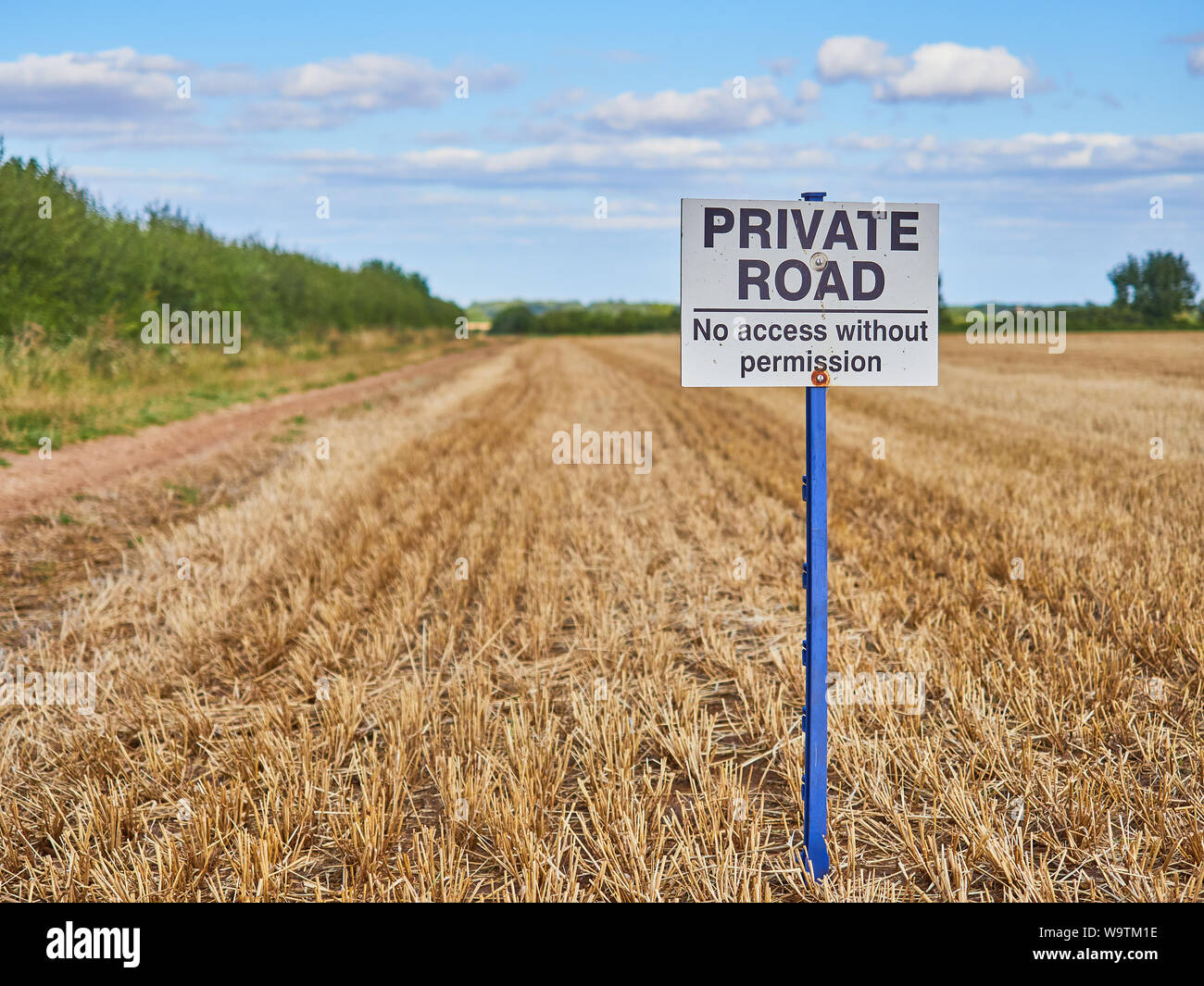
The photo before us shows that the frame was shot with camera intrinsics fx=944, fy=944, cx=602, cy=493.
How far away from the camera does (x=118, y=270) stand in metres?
24.7

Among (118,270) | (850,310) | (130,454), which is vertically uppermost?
(118,270)

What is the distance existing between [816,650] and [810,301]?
132 centimetres

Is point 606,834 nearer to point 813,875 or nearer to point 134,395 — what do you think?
point 813,875

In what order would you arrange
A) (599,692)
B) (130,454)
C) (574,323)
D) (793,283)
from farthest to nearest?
(574,323) < (130,454) < (599,692) < (793,283)

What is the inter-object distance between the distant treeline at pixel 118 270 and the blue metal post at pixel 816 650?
1915 cm

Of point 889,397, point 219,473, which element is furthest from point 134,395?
point 889,397

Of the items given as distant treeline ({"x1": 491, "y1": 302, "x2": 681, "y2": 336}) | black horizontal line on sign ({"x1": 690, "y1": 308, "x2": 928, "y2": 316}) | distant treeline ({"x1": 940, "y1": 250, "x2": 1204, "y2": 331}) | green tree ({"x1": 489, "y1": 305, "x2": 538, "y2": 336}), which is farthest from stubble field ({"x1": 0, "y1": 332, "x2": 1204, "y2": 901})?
green tree ({"x1": 489, "y1": 305, "x2": 538, "y2": 336})

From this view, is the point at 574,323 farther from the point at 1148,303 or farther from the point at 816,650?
the point at 816,650

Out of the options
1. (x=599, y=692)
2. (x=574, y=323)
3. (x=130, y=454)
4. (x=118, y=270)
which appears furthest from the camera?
(x=574, y=323)

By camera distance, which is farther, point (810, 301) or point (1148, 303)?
point (1148, 303)

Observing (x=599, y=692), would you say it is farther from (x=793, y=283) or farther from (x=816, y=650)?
(x=793, y=283)

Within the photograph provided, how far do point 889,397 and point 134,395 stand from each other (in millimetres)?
17193

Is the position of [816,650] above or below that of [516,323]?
below

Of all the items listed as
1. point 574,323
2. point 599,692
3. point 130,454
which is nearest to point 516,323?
point 574,323
